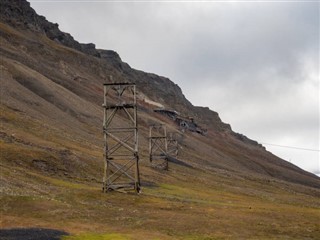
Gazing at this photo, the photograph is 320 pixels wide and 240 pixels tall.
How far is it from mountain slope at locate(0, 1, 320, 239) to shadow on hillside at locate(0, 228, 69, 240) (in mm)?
1344

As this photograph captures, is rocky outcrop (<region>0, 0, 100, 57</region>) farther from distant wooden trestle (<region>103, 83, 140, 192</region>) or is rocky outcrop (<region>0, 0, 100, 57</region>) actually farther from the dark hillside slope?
distant wooden trestle (<region>103, 83, 140, 192</region>)

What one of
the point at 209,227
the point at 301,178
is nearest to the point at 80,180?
the point at 209,227

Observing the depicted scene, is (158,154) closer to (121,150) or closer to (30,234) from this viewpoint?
(121,150)

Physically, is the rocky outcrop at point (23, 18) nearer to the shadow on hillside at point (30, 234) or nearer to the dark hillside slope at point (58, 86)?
the dark hillside slope at point (58, 86)

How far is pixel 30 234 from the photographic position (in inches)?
997

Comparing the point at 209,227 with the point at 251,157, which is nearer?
the point at 209,227

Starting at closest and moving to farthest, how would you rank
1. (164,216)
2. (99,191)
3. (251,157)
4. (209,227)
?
(209,227), (164,216), (99,191), (251,157)

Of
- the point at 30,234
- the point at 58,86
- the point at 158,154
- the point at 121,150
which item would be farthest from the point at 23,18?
the point at 30,234

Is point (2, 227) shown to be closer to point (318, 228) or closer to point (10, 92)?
point (318, 228)

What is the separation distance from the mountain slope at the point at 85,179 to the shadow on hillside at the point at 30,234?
4.41ft

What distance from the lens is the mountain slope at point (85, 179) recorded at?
31.9 m

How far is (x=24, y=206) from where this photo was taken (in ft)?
107

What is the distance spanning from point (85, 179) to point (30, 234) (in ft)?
95.0

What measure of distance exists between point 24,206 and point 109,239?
9471 mm
